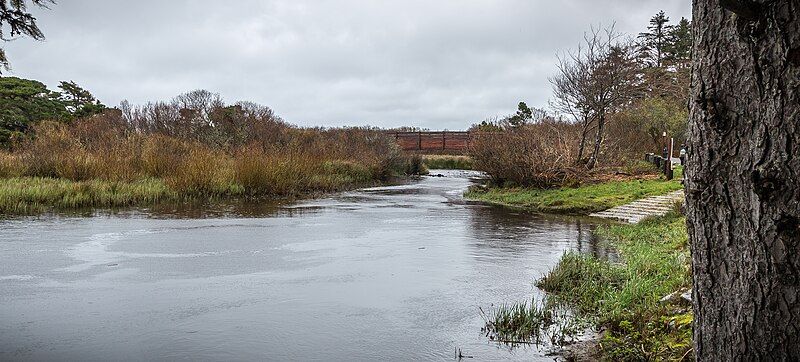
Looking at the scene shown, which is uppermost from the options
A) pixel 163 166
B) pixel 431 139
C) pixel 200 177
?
pixel 431 139

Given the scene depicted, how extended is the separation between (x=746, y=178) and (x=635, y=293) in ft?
15.1

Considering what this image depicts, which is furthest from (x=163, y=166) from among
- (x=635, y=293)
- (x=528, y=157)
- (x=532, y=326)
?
(x=635, y=293)

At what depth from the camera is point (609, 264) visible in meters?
9.47

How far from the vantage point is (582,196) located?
19.6 metres

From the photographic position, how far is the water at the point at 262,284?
619cm

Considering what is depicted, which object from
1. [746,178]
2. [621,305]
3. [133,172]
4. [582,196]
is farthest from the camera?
[133,172]

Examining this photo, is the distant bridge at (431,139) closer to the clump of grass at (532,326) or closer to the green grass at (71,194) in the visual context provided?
the green grass at (71,194)

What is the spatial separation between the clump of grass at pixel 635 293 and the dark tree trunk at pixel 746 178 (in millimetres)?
2278

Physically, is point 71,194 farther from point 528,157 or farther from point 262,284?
point 528,157

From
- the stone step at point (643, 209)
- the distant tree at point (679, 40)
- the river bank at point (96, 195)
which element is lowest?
the stone step at point (643, 209)

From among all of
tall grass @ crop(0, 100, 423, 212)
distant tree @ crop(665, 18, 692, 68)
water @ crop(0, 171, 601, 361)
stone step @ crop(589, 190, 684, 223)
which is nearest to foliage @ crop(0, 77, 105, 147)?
tall grass @ crop(0, 100, 423, 212)

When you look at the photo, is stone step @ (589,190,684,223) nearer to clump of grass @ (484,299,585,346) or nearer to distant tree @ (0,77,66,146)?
clump of grass @ (484,299,585,346)

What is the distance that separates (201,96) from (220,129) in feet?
20.0

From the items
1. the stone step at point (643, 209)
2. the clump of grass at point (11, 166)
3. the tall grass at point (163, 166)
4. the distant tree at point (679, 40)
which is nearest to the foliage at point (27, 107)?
the tall grass at point (163, 166)
